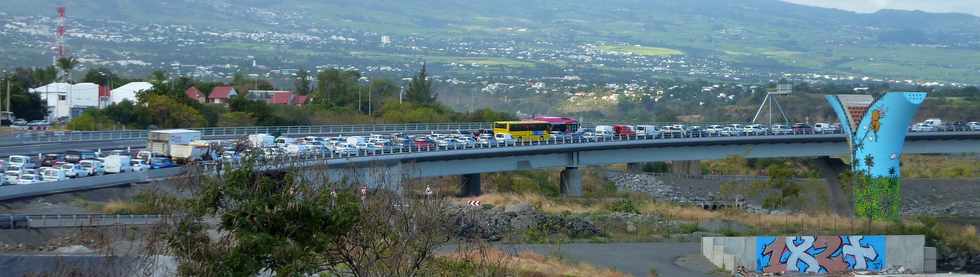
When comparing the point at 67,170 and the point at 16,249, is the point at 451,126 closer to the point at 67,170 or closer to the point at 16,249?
the point at 67,170

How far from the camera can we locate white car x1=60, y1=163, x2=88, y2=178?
47584 millimetres

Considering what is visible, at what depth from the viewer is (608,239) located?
1829 inches

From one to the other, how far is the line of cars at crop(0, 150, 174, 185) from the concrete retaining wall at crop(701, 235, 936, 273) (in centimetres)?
2041

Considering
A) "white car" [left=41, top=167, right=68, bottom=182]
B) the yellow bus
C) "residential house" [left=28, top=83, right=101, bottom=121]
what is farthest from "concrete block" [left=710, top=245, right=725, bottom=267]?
"residential house" [left=28, top=83, right=101, bottom=121]

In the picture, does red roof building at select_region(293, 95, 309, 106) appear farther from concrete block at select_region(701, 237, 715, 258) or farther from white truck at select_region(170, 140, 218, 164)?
concrete block at select_region(701, 237, 715, 258)

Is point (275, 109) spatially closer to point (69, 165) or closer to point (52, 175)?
point (69, 165)

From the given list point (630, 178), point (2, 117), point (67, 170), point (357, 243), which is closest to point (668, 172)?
point (630, 178)

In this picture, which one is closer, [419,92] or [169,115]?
[169,115]

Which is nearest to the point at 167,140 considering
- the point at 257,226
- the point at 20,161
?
the point at 20,161

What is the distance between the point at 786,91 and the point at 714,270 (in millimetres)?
70088

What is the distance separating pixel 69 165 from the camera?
4866cm

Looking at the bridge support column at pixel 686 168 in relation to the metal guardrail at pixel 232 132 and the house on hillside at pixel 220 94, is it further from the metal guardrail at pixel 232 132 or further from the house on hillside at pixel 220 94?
the house on hillside at pixel 220 94

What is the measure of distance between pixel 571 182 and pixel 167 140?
→ 21.2 m

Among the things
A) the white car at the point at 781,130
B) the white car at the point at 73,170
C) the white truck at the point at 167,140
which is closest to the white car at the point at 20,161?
the white car at the point at 73,170
